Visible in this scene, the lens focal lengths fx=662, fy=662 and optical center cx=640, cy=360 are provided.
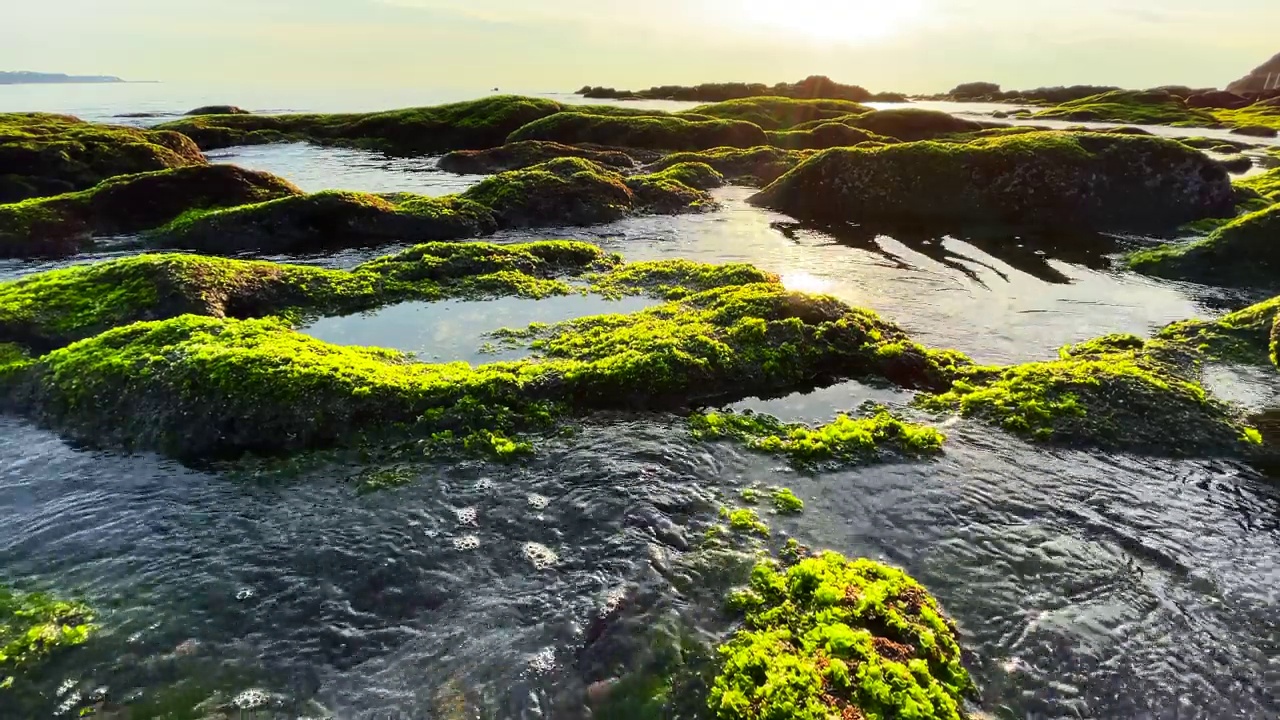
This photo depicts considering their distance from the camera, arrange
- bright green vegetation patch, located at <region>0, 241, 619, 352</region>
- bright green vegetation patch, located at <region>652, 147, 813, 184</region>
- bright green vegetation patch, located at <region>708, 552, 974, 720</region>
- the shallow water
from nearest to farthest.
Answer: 1. bright green vegetation patch, located at <region>708, 552, 974, 720</region>
2. the shallow water
3. bright green vegetation patch, located at <region>0, 241, 619, 352</region>
4. bright green vegetation patch, located at <region>652, 147, 813, 184</region>

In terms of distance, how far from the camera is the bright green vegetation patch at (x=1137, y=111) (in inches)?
3014

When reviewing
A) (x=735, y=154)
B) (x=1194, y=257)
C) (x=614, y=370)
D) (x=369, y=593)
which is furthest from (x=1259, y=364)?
(x=735, y=154)

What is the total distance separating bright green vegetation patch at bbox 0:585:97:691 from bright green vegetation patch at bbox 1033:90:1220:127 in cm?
9737

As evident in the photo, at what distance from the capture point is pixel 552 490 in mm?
9820

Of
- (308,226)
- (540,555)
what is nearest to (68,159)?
(308,226)

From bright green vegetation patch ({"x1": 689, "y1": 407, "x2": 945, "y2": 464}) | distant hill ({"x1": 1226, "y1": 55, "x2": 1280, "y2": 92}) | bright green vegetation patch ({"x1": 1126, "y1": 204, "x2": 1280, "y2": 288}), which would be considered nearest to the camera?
bright green vegetation patch ({"x1": 689, "y1": 407, "x2": 945, "y2": 464})

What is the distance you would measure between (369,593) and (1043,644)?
7.61 meters

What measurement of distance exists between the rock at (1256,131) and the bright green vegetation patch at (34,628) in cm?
8917

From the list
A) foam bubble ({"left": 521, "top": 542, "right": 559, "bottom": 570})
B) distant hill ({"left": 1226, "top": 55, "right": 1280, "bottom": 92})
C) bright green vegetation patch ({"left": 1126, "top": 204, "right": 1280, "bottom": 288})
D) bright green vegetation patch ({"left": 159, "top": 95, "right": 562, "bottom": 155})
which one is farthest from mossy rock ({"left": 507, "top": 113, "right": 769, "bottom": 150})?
distant hill ({"left": 1226, "top": 55, "right": 1280, "bottom": 92})

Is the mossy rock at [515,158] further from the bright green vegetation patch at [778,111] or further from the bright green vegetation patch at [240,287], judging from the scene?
the bright green vegetation patch at [778,111]

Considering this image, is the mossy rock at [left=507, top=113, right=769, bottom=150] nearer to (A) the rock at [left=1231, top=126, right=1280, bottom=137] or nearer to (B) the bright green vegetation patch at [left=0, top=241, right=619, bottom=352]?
(B) the bright green vegetation patch at [left=0, top=241, right=619, bottom=352]

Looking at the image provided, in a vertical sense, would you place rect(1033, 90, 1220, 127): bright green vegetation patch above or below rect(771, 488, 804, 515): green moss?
above

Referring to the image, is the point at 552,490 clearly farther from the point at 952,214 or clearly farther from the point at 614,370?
the point at 952,214

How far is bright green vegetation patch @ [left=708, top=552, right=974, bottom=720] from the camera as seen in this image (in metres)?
6.32
